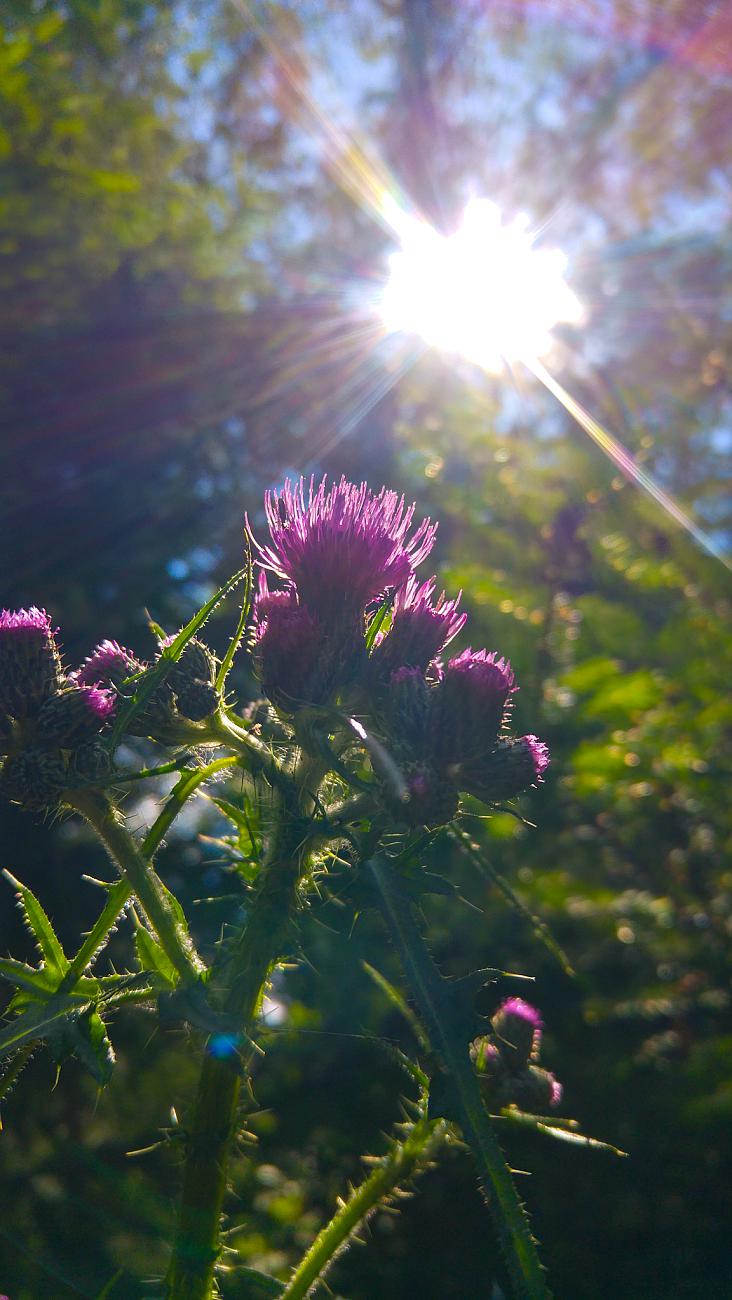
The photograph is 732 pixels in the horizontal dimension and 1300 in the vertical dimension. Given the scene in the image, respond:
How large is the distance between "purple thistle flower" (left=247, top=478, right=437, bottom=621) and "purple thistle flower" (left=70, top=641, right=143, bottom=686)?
0.92 ft

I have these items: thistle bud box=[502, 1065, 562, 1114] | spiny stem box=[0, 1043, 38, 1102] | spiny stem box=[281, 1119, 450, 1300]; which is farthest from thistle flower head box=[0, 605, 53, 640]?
thistle bud box=[502, 1065, 562, 1114]

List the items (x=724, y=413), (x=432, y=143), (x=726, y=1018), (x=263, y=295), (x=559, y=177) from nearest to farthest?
(x=726, y=1018) < (x=724, y=413) < (x=263, y=295) < (x=432, y=143) < (x=559, y=177)

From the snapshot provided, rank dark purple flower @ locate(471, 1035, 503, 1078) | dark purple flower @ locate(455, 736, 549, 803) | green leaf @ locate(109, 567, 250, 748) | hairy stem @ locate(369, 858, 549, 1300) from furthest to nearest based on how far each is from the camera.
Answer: dark purple flower @ locate(471, 1035, 503, 1078) → dark purple flower @ locate(455, 736, 549, 803) → green leaf @ locate(109, 567, 250, 748) → hairy stem @ locate(369, 858, 549, 1300)

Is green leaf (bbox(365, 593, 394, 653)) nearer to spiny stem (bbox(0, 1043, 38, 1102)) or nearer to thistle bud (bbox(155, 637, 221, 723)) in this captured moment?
thistle bud (bbox(155, 637, 221, 723))

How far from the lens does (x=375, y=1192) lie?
4.10ft

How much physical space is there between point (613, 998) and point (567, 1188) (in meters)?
0.69

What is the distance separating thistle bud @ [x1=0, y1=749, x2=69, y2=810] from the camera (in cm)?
121

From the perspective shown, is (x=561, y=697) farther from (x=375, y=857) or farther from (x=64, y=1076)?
(x=64, y=1076)

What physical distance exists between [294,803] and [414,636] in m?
0.35

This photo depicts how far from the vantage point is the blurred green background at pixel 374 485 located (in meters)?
2.94

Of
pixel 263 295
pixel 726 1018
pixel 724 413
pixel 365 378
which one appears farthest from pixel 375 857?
pixel 263 295

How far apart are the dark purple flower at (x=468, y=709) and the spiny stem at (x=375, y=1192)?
0.51 meters

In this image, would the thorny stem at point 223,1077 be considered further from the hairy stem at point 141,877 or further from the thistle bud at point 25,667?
the thistle bud at point 25,667

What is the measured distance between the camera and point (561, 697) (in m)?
3.03
